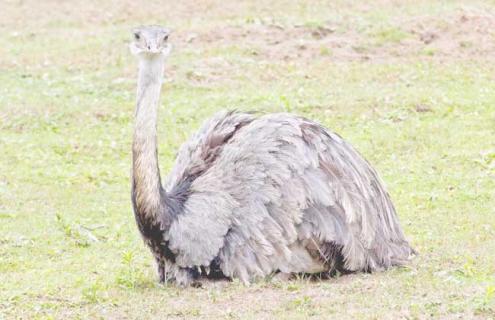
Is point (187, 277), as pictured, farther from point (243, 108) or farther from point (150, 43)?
point (243, 108)

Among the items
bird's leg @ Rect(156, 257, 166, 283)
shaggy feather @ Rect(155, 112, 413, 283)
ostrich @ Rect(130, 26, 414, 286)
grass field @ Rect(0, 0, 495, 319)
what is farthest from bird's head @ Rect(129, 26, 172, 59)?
grass field @ Rect(0, 0, 495, 319)

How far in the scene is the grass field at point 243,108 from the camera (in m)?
7.54

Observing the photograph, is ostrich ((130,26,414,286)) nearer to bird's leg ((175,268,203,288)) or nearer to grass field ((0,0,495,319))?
bird's leg ((175,268,203,288))

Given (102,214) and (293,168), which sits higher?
(293,168)

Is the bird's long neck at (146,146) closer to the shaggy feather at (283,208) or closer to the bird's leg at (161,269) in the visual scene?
→ the shaggy feather at (283,208)

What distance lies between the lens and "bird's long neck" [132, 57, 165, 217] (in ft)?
25.2

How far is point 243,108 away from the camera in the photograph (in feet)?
49.4

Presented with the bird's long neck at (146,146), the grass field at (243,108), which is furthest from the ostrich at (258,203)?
the grass field at (243,108)

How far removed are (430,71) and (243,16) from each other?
4.62 meters

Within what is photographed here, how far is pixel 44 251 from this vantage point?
9961 mm

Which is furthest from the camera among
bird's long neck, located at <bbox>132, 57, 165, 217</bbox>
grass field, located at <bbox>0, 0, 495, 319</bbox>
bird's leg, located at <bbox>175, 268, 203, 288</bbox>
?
bird's leg, located at <bbox>175, 268, 203, 288</bbox>

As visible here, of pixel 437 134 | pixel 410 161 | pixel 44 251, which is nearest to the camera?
pixel 44 251

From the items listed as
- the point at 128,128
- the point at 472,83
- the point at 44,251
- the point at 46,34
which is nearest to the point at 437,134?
the point at 472,83

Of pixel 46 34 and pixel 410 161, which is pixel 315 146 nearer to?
pixel 410 161
